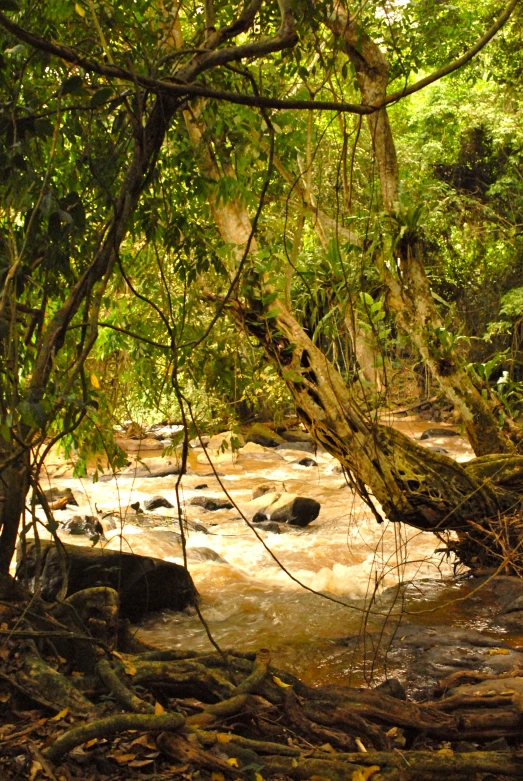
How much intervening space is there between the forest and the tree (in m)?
0.02

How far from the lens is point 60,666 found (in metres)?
2.48

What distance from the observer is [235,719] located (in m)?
2.38

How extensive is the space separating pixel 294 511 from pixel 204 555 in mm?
1610

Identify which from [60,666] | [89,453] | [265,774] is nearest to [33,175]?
[60,666]

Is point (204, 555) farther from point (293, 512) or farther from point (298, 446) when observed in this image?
point (298, 446)

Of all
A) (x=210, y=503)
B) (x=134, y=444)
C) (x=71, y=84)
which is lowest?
(x=210, y=503)

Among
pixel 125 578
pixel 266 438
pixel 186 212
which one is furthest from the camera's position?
pixel 266 438

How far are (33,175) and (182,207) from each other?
1777 millimetres

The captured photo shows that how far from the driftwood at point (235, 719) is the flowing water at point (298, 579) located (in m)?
0.39

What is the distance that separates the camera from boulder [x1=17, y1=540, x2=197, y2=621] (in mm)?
4277

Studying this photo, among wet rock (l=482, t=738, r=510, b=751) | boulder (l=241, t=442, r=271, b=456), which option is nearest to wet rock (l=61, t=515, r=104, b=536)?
wet rock (l=482, t=738, r=510, b=751)

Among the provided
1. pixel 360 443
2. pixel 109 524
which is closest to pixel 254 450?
pixel 109 524

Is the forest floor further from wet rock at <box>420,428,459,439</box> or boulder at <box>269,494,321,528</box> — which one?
wet rock at <box>420,428,459,439</box>

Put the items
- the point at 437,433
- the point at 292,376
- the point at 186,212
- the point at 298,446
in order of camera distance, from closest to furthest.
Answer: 1. the point at 186,212
2. the point at 292,376
3. the point at 298,446
4. the point at 437,433
